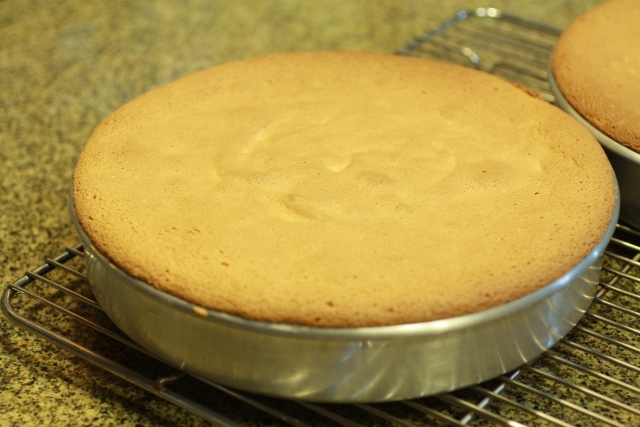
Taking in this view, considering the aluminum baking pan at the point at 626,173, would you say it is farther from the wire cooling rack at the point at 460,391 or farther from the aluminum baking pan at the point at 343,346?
the aluminum baking pan at the point at 343,346

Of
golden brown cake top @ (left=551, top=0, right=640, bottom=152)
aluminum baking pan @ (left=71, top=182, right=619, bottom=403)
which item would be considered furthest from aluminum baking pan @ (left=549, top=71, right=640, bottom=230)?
aluminum baking pan @ (left=71, top=182, right=619, bottom=403)

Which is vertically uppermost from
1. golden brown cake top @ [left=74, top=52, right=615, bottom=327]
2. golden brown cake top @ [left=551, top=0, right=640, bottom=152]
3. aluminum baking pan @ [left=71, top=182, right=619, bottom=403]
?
golden brown cake top @ [left=551, top=0, right=640, bottom=152]

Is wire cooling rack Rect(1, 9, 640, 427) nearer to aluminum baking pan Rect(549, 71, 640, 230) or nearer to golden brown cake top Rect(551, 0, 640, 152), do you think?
aluminum baking pan Rect(549, 71, 640, 230)

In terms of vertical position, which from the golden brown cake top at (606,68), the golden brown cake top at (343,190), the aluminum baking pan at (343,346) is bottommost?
the aluminum baking pan at (343,346)

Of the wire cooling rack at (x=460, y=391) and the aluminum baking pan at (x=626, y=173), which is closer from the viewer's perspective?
the wire cooling rack at (x=460, y=391)

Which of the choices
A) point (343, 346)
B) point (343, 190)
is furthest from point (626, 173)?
point (343, 346)

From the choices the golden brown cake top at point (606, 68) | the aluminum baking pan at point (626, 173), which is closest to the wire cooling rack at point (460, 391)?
the aluminum baking pan at point (626, 173)

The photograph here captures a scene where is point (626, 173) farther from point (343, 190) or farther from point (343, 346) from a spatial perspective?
point (343, 346)

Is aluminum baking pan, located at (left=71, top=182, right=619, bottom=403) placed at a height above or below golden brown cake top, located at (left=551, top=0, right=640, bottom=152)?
below
